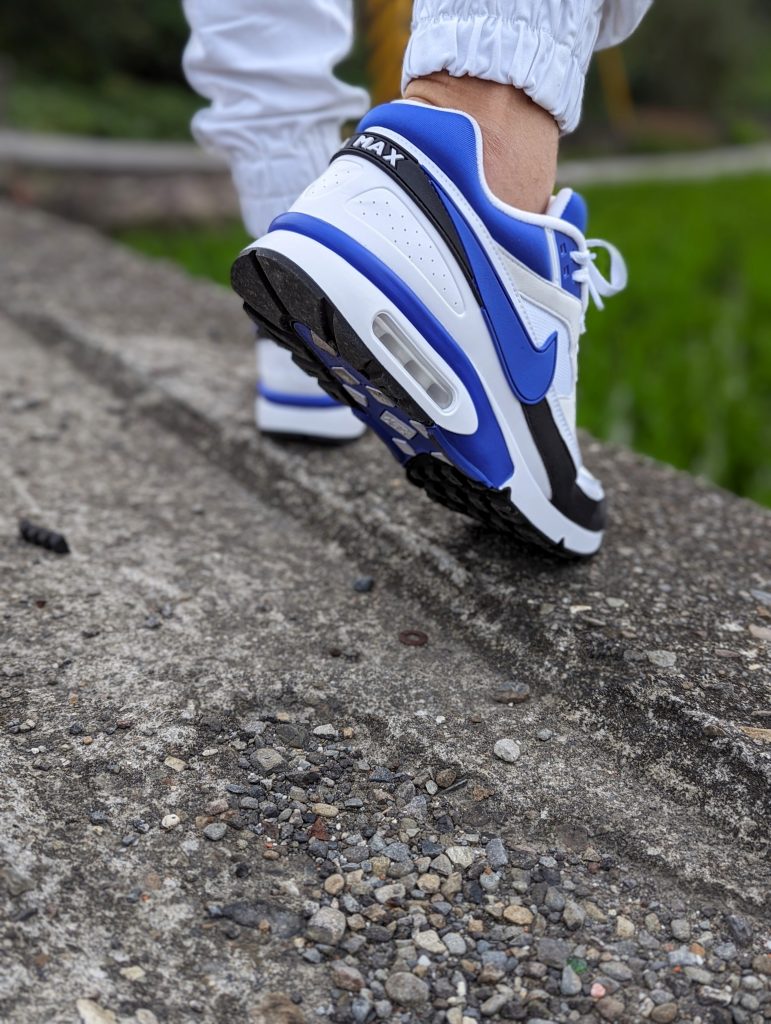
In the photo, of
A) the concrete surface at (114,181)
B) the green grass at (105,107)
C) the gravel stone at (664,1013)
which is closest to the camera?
the gravel stone at (664,1013)

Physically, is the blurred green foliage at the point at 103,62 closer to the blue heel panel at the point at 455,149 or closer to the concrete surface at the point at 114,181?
the concrete surface at the point at 114,181

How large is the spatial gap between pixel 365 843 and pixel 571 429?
51 centimetres

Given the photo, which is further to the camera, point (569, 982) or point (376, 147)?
point (376, 147)

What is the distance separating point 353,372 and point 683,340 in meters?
2.31

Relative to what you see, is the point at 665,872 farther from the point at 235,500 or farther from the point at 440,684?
the point at 235,500

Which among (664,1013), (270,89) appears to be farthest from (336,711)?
(270,89)

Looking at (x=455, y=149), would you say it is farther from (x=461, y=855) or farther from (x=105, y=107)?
(x=105, y=107)

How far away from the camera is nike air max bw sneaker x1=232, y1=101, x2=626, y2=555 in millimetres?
952

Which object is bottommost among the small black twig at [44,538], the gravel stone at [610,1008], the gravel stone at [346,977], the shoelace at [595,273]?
the small black twig at [44,538]

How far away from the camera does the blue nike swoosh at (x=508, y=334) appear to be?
0.99m

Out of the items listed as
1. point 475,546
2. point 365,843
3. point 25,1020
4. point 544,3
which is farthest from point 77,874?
point 544,3

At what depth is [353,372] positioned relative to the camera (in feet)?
3.25

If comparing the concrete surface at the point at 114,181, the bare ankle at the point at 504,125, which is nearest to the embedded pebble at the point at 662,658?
the bare ankle at the point at 504,125

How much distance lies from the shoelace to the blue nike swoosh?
0.23 ft
